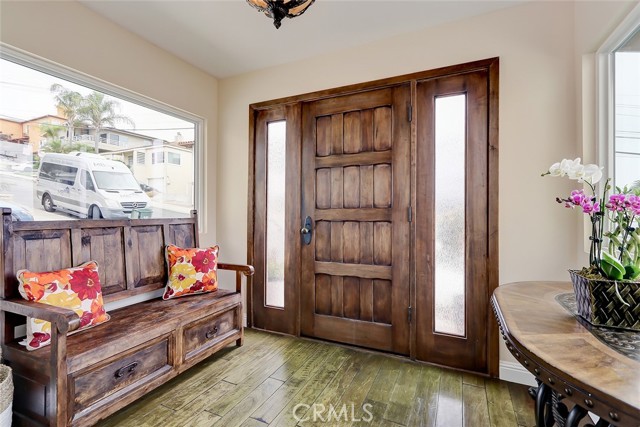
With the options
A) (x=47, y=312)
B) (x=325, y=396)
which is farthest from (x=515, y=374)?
(x=47, y=312)

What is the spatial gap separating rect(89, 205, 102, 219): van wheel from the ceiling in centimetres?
143

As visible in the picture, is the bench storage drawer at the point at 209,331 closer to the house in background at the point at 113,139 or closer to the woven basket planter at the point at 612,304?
the house in background at the point at 113,139

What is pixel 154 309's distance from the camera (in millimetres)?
2168

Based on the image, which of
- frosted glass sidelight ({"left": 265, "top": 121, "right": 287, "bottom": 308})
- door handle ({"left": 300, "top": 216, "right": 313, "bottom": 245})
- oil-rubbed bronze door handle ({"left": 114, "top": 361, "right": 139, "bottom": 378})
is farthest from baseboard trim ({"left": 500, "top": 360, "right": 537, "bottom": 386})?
oil-rubbed bronze door handle ({"left": 114, "top": 361, "right": 139, "bottom": 378})

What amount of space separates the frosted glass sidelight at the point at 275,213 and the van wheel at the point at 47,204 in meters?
1.65

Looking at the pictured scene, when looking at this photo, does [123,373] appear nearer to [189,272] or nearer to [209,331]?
[209,331]

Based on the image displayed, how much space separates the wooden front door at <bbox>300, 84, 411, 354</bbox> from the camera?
2.48m

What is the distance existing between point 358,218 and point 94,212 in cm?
Answer: 205

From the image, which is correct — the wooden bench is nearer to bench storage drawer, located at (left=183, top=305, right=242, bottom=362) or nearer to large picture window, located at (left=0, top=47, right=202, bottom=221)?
bench storage drawer, located at (left=183, top=305, right=242, bottom=362)

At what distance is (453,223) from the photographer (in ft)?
7.64

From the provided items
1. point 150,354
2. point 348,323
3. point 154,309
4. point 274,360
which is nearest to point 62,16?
point 154,309

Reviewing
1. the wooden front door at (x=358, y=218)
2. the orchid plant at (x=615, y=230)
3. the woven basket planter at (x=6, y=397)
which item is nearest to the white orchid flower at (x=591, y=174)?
the orchid plant at (x=615, y=230)

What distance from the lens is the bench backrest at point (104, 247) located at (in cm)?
169

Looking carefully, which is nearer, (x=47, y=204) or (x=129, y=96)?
(x=47, y=204)
